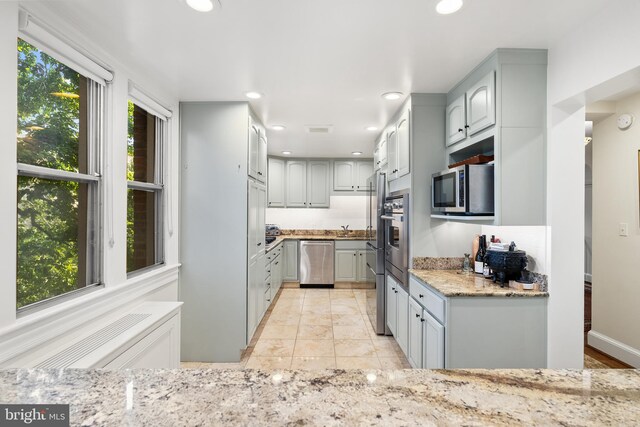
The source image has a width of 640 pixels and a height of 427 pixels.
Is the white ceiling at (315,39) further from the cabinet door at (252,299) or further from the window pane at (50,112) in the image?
the cabinet door at (252,299)

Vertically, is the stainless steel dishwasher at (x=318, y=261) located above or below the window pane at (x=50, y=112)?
below

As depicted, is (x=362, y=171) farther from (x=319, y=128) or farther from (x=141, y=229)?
(x=141, y=229)

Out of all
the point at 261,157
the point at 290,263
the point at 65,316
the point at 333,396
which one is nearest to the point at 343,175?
the point at 290,263

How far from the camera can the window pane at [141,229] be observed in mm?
2418

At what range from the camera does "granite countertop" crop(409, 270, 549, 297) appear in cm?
197

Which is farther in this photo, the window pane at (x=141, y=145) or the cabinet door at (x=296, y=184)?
the cabinet door at (x=296, y=184)

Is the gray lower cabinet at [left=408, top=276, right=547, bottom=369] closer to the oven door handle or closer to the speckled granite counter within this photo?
the oven door handle

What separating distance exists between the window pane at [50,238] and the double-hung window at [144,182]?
1.53 ft

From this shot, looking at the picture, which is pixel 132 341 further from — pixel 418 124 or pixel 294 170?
pixel 294 170

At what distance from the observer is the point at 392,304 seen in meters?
3.21

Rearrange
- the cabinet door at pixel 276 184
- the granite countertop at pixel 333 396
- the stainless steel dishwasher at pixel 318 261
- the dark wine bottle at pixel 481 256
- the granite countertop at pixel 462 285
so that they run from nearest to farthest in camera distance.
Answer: the granite countertop at pixel 333 396 < the granite countertop at pixel 462 285 < the dark wine bottle at pixel 481 256 < the stainless steel dishwasher at pixel 318 261 < the cabinet door at pixel 276 184

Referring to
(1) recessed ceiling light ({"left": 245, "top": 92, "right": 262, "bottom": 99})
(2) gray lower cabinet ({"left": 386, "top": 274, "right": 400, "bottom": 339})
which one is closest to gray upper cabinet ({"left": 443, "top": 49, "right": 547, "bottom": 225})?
(2) gray lower cabinet ({"left": 386, "top": 274, "right": 400, "bottom": 339})

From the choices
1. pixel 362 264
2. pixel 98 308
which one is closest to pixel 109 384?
pixel 98 308

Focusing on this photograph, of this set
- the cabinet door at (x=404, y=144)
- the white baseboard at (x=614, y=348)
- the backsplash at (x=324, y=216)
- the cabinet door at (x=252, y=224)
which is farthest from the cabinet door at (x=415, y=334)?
the backsplash at (x=324, y=216)
